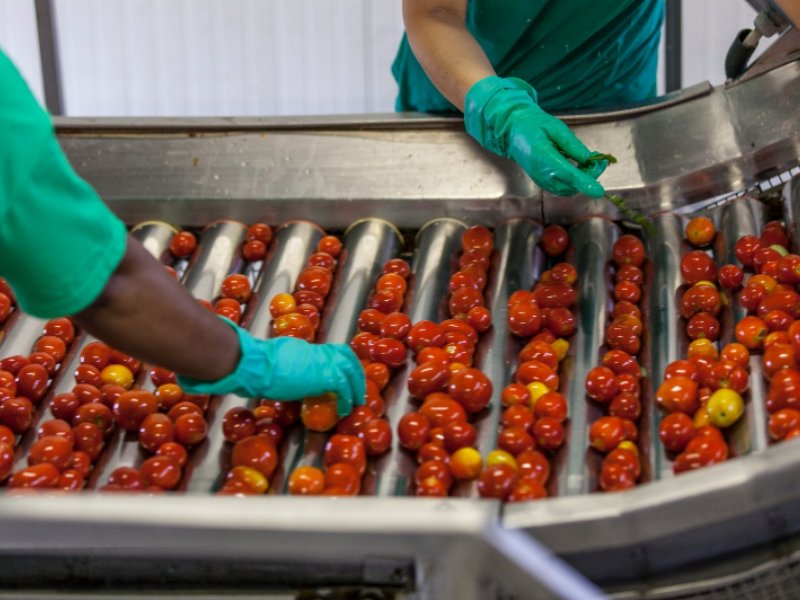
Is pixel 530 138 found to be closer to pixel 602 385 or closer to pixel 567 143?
pixel 567 143

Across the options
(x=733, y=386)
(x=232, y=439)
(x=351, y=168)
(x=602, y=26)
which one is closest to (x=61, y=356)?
(x=232, y=439)

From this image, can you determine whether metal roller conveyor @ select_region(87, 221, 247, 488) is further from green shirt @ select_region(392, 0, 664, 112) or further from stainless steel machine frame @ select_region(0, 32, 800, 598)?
green shirt @ select_region(392, 0, 664, 112)

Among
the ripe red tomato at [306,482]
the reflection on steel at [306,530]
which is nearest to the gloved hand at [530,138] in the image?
the ripe red tomato at [306,482]

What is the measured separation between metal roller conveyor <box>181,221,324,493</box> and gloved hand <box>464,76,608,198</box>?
0.50 m

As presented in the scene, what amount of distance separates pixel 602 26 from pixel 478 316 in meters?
1.00

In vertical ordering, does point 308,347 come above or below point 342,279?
below

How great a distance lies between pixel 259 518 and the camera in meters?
1.24

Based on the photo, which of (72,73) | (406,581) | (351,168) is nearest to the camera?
(406,581)

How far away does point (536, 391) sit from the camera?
1998 mm

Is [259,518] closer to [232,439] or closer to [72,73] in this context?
[232,439]

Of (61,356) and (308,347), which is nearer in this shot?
(308,347)

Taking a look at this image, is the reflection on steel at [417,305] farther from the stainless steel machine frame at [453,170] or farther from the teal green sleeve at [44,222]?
the teal green sleeve at [44,222]

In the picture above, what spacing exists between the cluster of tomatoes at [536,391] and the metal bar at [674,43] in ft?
9.84

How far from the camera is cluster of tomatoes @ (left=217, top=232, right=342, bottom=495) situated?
1864mm
